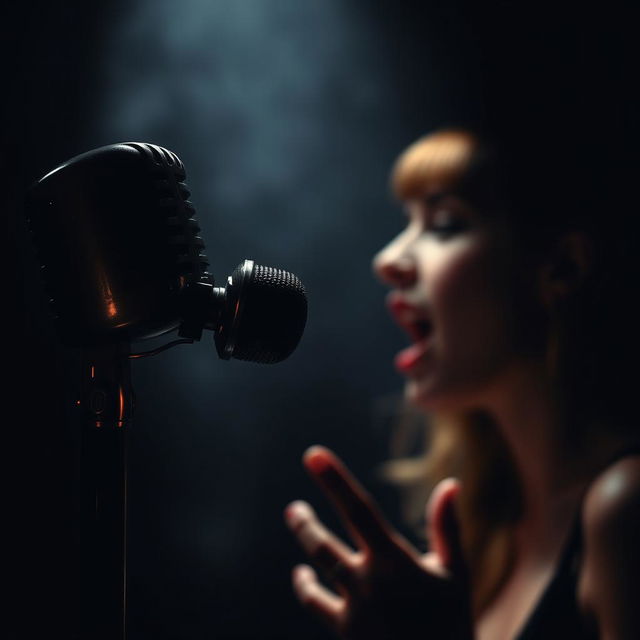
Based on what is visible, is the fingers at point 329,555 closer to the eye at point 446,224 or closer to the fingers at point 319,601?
the fingers at point 319,601

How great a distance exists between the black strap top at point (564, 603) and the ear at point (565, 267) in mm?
265

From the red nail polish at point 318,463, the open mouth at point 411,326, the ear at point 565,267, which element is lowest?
the red nail polish at point 318,463

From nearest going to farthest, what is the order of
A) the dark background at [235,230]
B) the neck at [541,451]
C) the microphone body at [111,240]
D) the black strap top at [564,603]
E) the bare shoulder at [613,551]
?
the microphone body at [111,240], the bare shoulder at [613,551], the black strap top at [564,603], the neck at [541,451], the dark background at [235,230]

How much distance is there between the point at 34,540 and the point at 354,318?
2.51ft

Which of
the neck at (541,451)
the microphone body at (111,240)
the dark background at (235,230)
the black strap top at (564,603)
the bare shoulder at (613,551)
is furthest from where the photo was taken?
the dark background at (235,230)

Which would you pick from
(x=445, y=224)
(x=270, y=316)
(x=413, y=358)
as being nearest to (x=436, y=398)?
(x=413, y=358)

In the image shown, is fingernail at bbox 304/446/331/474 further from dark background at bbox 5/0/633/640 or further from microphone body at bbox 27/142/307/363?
dark background at bbox 5/0/633/640

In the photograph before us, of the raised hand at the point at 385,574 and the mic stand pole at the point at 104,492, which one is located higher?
the mic stand pole at the point at 104,492

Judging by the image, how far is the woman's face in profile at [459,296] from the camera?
3.49 feet

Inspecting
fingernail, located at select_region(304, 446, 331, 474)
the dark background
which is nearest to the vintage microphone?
fingernail, located at select_region(304, 446, 331, 474)

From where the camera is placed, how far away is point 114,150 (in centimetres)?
63

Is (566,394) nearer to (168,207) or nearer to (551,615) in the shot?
(551,615)

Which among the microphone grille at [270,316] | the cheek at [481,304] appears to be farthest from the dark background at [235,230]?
the microphone grille at [270,316]

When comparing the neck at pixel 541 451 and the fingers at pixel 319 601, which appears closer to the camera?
the fingers at pixel 319 601
